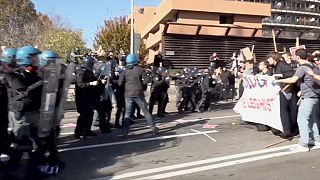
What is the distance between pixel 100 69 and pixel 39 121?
3.76 m

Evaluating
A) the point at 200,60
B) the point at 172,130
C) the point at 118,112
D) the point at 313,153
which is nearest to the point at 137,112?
the point at 118,112

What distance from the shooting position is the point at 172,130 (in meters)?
10.5

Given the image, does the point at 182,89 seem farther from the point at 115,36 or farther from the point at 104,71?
the point at 115,36

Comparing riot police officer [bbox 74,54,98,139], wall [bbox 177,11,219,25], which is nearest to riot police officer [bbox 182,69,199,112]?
riot police officer [bbox 74,54,98,139]

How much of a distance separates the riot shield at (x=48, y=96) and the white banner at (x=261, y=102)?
4.67 meters

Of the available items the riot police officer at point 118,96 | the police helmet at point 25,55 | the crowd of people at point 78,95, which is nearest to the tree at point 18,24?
the riot police officer at point 118,96

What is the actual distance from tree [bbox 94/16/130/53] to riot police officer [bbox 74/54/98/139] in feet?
81.7

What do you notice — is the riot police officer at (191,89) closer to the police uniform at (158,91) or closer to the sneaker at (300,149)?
the police uniform at (158,91)

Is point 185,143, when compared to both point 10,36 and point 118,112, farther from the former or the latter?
point 10,36

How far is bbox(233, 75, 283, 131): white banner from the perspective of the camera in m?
9.27

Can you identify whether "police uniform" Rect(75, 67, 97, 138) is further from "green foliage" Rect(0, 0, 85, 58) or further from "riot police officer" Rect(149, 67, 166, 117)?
"green foliage" Rect(0, 0, 85, 58)

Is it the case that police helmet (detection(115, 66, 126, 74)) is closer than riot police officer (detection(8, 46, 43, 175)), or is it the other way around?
riot police officer (detection(8, 46, 43, 175))

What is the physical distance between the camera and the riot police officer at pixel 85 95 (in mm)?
9367

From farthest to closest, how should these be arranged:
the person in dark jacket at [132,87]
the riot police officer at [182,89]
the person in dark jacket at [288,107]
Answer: the riot police officer at [182,89] < the person in dark jacket at [132,87] < the person in dark jacket at [288,107]
